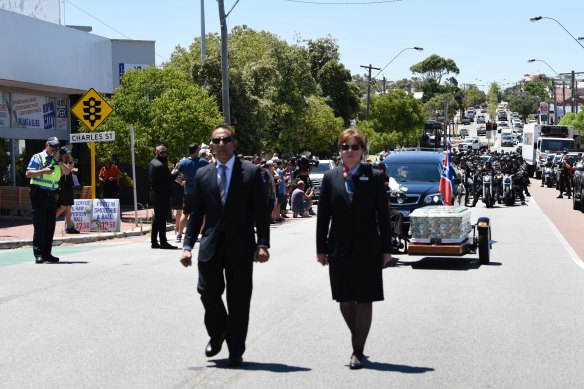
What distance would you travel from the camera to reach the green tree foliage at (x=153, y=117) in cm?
2744

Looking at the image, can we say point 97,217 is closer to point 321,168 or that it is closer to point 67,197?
point 67,197

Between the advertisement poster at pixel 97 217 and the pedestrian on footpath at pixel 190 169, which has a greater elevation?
the pedestrian on footpath at pixel 190 169

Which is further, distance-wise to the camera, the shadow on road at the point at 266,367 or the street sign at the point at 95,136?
the street sign at the point at 95,136

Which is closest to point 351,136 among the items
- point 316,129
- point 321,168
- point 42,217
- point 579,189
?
point 42,217

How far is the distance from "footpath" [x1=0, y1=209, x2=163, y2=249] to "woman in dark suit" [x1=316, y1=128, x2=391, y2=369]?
12634 millimetres

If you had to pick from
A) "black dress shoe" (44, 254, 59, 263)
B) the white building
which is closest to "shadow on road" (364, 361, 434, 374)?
"black dress shoe" (44, 254, 59, 263)

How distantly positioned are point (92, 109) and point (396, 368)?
16.4m

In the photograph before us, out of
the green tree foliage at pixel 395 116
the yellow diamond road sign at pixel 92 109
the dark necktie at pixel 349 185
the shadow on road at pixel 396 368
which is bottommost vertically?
the shadow on road at pixel 396 368

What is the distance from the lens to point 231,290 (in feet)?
25.9

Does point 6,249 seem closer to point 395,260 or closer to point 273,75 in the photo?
point 395,260

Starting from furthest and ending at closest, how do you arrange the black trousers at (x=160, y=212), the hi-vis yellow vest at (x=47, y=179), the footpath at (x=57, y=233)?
the footpath at (x=57, y=233) → the black trousers at (x=160, y=212) → the hi-vis yellow vest at (x=47, y=179)

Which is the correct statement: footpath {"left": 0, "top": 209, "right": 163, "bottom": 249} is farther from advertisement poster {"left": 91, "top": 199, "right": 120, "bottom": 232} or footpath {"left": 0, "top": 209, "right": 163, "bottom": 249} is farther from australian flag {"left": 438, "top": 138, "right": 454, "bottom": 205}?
australian flag {"left": 438, "top": 138, "right": 454, "bottom": 205}

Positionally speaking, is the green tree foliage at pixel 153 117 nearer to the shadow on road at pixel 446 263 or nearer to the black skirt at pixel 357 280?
the shadow on road at pixel 446 263

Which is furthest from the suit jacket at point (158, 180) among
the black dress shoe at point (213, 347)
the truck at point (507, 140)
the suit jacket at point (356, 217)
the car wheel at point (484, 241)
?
the truck at point (507, 140)
